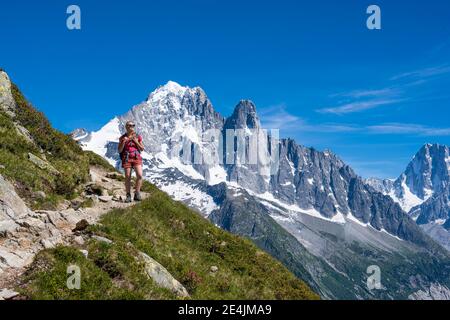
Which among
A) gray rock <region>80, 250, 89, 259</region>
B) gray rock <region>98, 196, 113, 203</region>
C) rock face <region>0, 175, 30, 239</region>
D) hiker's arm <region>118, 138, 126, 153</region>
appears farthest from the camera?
gray rock <region>98, 196, 113, 203</region>

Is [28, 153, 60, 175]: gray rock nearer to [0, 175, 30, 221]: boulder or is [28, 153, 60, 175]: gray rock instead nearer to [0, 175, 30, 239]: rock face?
[0, 175, 30, 239]: rock face

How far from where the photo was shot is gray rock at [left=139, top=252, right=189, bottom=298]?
17250 mm

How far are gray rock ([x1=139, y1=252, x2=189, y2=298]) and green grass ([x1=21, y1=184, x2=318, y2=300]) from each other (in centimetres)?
48

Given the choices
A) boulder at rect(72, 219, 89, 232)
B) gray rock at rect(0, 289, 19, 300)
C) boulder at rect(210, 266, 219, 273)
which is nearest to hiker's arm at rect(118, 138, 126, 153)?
boulder at rect(72, 219, 89, 232)

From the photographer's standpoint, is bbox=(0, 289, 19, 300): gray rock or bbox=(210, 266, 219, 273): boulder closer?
bbox=(0, 289, 19, 300): gray rock

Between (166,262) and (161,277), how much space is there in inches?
84.4

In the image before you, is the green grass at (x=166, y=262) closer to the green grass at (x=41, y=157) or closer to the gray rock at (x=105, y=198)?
the gray rock at (x=105, y=198)

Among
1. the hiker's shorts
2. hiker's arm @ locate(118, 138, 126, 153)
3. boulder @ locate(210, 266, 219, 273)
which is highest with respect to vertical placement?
hiker's arm @ locate(118, 138, 126, 153)

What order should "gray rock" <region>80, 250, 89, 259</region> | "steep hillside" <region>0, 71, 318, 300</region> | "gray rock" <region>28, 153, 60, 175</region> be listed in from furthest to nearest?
"gray rock" <region>28, 153, 60, 175</region>
"gray rock" <region>80, 250, 89, 259</region>
"steep hillside" <region>0, 71, 318, 300</region>

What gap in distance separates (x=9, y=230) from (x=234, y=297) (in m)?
8.63

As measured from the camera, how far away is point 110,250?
671 inches

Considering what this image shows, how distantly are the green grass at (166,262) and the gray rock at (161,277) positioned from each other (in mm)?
480
